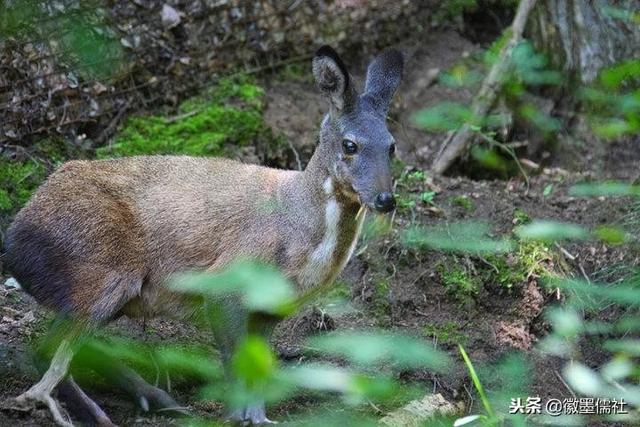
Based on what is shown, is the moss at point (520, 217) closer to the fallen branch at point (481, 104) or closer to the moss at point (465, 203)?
the moss at point (465, 203)

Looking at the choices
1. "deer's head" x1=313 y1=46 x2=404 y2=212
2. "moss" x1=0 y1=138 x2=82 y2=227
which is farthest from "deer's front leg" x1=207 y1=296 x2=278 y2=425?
"moss" x1=0 y1=138 x2=82 y2=227

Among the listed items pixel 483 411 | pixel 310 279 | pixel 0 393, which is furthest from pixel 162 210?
pixel 483 411

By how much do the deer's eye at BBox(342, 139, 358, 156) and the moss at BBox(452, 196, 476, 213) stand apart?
9.69 ft

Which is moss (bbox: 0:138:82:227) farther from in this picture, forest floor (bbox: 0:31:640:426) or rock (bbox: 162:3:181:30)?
rock (bbox: 162:3:181:30)

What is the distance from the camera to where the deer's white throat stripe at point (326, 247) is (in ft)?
20.8

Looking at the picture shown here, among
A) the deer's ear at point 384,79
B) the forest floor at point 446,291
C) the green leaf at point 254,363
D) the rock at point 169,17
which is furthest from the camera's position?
the rock at point 169,17

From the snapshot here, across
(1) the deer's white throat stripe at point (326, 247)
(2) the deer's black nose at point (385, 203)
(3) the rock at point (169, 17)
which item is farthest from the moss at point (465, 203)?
(3) the rock at point (169, 17)

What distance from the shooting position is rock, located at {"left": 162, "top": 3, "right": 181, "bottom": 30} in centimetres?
1000

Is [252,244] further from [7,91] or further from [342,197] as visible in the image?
[7,91]

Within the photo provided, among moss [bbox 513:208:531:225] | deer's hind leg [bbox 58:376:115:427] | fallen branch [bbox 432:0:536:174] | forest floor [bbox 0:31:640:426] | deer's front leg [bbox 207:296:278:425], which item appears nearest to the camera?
deer's hind leg [bbox 58:376:115:427]

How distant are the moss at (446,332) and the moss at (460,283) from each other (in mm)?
303

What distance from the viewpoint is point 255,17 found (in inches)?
422

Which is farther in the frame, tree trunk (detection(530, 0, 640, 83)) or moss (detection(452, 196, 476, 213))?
tree trunk (detection(530, 0, 640, 83))

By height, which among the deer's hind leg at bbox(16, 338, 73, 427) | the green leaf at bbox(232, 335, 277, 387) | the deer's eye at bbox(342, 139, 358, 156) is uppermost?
the green leaf at bbox(232, 335, 277, 387)
